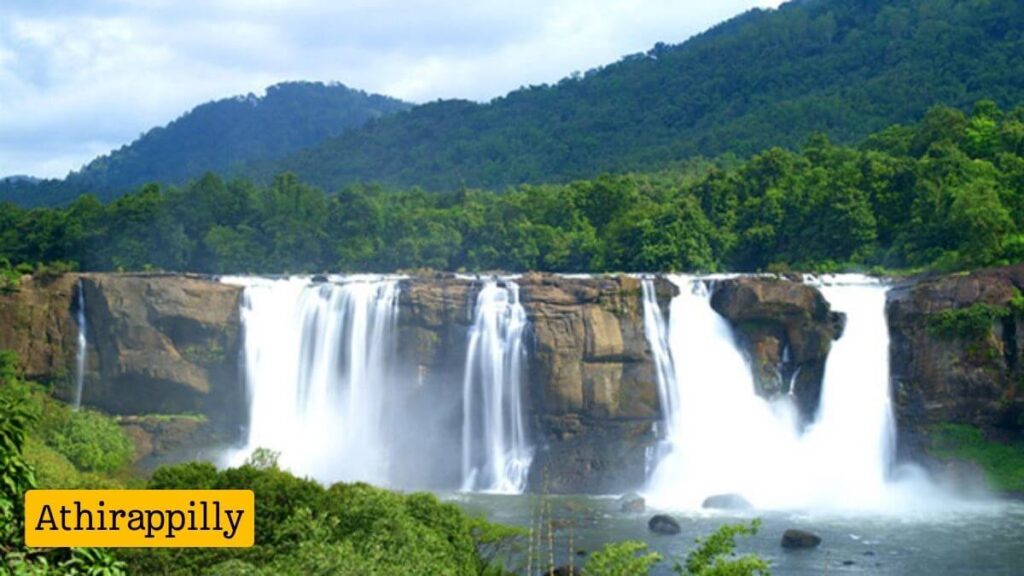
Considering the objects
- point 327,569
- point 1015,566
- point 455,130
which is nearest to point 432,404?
point 1015,566

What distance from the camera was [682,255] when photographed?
6600 centimetres

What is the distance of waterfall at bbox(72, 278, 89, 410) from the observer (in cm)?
5306

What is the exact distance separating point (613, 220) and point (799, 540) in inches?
1440

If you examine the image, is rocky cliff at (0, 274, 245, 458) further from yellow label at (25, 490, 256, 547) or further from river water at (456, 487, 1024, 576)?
yellow label at (25, 490, 256, 547)

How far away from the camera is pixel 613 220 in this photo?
239ft

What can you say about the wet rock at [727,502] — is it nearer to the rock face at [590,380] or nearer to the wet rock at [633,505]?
the wet rock at [633,505]

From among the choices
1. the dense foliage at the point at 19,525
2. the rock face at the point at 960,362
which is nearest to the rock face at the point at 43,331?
the rock face at the point at 960,362

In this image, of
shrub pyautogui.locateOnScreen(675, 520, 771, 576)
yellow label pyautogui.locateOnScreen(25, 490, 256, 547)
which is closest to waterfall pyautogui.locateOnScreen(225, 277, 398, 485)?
shrub pyautogui.locateOnScreen(675, 520, 771, 576)

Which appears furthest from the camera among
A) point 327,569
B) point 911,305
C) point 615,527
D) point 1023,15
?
point 1023,15

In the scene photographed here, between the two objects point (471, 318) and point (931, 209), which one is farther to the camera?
point (931, 209)

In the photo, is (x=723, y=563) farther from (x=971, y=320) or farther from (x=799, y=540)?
(x=971, y=320)

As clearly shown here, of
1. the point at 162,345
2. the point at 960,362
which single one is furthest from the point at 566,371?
the point at 162,345

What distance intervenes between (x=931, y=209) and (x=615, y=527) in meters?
26.8

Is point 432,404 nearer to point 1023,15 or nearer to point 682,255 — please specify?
point 682,255
